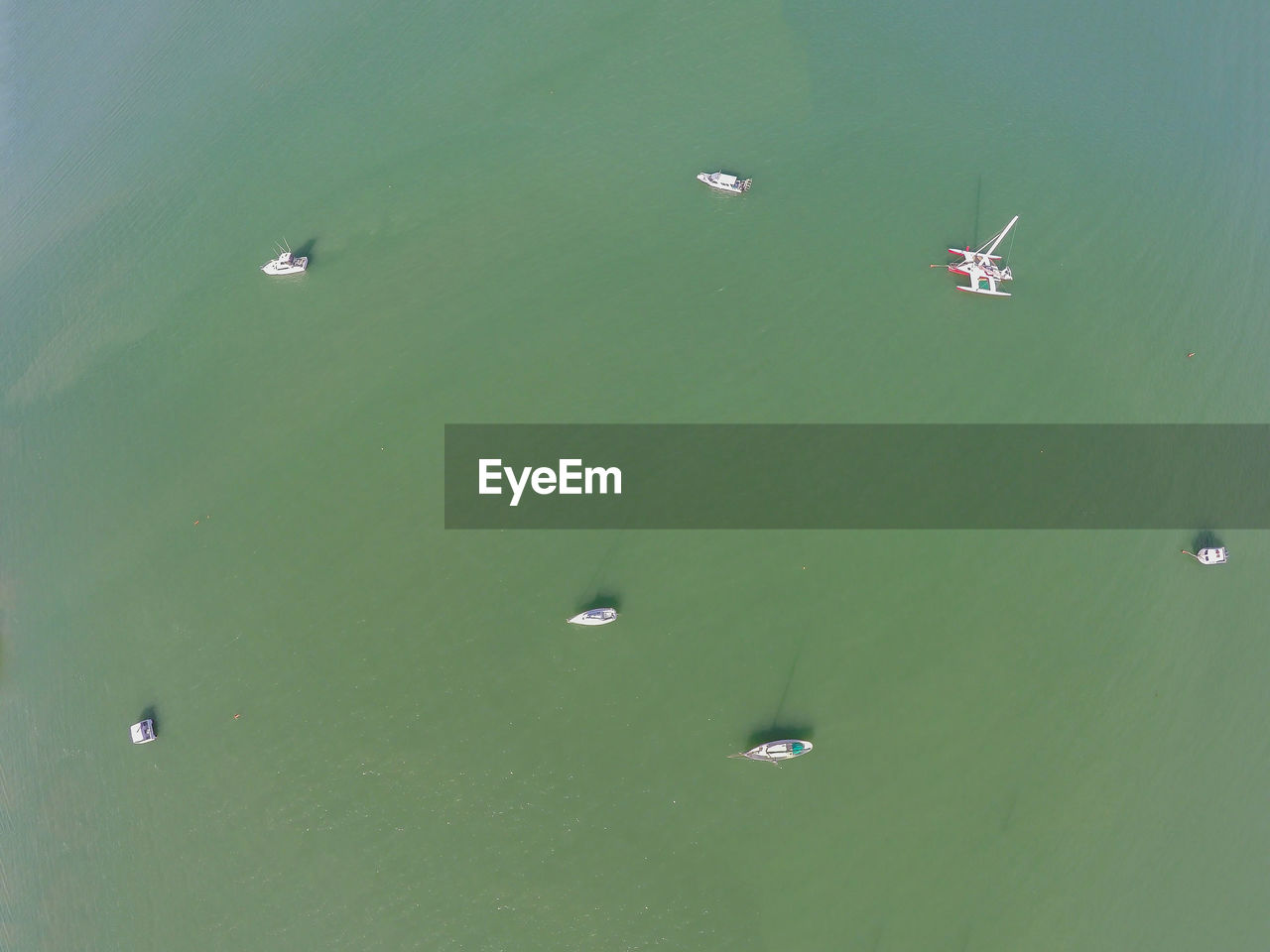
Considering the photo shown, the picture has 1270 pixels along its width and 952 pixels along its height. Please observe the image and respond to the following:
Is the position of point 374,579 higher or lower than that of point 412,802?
higher

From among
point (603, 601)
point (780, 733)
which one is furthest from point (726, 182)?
point (780, 733)

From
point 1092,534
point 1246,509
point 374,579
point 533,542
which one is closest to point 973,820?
point 1092,534

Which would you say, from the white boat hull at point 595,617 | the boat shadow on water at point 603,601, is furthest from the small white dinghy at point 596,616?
the boat shadow on water at point 603,601

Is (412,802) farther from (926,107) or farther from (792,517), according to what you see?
(926,107)

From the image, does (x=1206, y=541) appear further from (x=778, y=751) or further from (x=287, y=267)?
(x=287, y=267)

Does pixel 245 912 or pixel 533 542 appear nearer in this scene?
pixel 245 912

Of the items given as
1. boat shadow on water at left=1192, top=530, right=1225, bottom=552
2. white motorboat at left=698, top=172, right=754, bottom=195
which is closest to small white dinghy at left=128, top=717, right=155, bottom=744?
white motorboat at left=698, top=172, right=754, bottom=195

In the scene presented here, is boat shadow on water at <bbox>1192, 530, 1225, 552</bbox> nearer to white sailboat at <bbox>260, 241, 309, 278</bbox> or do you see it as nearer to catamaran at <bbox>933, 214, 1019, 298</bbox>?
catamaran at <bbox>933, 214, 1019, 298</bbox>

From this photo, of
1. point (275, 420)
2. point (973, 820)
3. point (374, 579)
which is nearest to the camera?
point (973, 820)
